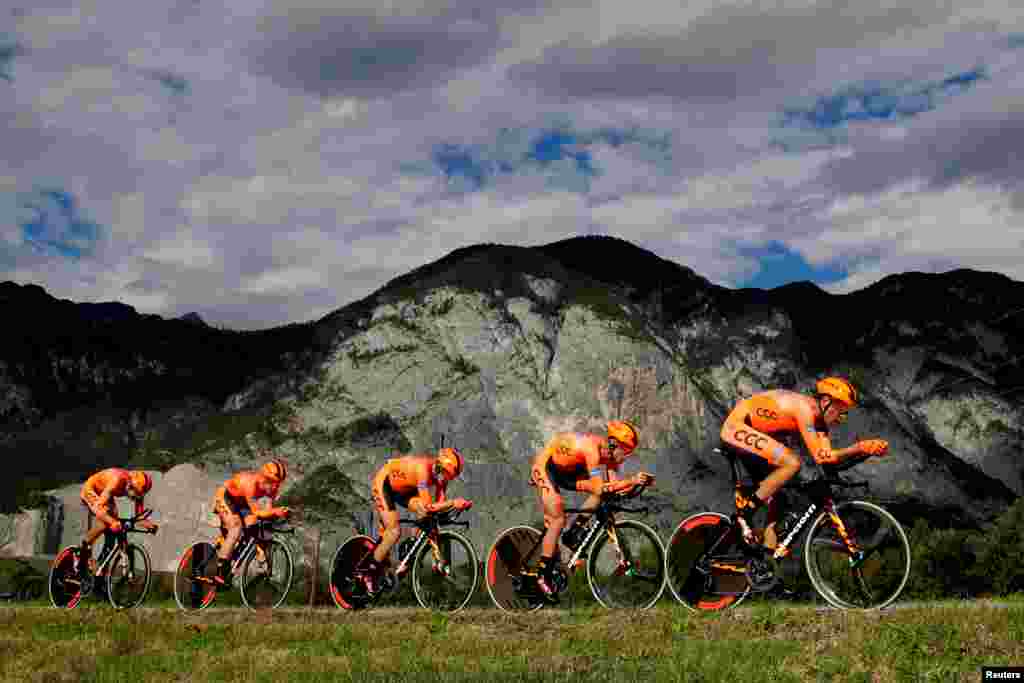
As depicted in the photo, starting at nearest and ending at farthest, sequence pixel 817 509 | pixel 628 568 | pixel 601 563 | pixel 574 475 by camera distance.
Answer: pixel 817 509 < pixel 628 568 < pixel 574 475 < pixel 601 563

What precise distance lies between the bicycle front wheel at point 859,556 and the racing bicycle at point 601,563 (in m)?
1.93

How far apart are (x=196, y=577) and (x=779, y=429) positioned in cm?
1002

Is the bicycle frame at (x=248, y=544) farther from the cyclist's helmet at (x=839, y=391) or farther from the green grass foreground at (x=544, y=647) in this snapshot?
the cyclist's helmet at (x=839, y=391)

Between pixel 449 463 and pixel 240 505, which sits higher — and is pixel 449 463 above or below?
above

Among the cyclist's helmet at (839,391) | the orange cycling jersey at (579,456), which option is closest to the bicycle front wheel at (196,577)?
the orange cycling jersey at (579,456)

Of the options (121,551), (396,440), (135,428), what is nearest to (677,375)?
(396,440)

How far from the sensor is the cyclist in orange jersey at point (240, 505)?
16.2m

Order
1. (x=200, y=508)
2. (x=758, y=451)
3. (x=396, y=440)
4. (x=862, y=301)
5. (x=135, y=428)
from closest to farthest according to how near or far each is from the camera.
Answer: (x=758, y=451) → (x=200, y=508) → (x=396, y=440) → (x=135, y=428) → (x=862, y=301)

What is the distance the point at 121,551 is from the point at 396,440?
91918mm

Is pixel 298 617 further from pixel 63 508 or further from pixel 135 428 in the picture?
pixel 135 428

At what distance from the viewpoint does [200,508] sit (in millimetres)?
86375

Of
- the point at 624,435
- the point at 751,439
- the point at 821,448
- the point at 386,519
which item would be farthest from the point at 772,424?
the point at 386,519

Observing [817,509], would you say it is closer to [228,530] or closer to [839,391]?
[839,391]

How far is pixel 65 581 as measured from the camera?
60.0 feet
